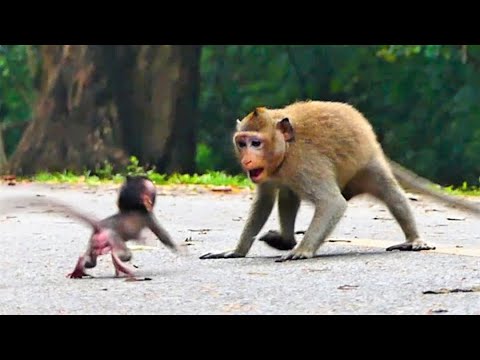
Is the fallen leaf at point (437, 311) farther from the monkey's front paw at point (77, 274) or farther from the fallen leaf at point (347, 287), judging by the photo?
the monkey's front paw at point (77, 274)

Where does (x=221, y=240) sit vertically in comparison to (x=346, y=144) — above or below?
below

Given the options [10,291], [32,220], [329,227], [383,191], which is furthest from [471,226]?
[10,291]

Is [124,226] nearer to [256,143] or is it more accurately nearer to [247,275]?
[247,275]

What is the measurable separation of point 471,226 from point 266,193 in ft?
9.24

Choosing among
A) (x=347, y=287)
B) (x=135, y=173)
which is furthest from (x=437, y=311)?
(x=135, y=173)

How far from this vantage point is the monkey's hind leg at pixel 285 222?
8.99m

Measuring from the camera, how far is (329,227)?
335 inches

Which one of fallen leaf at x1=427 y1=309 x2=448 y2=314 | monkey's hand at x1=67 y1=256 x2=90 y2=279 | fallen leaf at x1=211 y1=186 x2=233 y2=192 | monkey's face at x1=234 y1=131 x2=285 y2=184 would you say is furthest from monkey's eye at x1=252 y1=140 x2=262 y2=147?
fallen leaf at x1=211 y1=186 x2=233 y2=192

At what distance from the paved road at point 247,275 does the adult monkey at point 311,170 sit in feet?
0.59

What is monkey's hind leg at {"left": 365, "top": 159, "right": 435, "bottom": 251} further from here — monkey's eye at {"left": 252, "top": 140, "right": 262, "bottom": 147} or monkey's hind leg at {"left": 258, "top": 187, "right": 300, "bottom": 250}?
monkey's eye at {"left": 252, "top": 140, "right": 262, "bottom": 147}

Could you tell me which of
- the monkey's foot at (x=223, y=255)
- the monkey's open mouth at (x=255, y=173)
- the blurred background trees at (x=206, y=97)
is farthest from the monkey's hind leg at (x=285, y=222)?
the blurred background trees at (x=206, y=97)

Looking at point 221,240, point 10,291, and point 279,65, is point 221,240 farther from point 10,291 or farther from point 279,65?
point 279,65

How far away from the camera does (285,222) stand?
29.7 ft

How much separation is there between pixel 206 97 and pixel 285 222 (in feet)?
85.7
